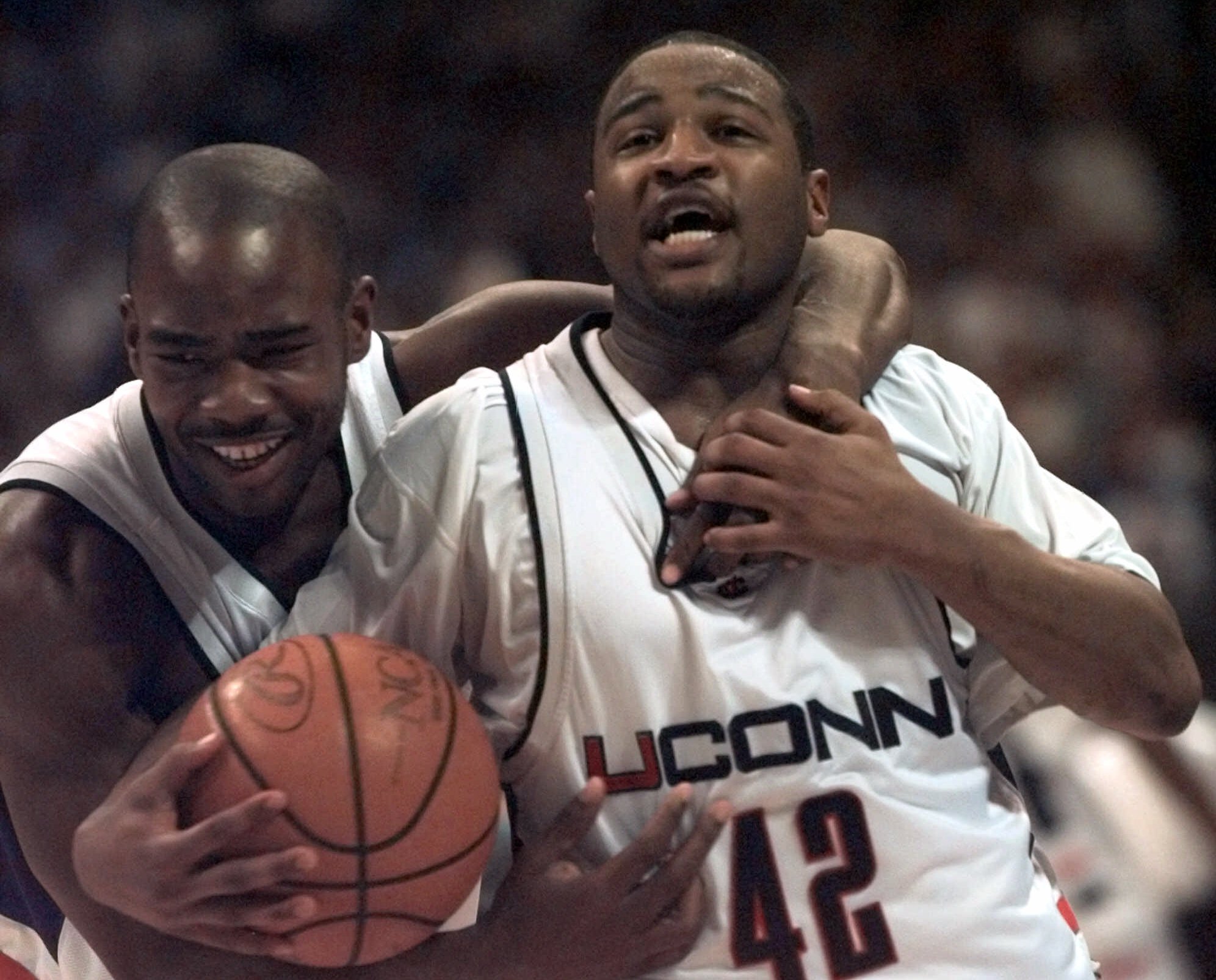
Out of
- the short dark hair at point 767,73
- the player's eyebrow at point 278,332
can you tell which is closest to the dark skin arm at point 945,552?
the short dark hair at point 767,73

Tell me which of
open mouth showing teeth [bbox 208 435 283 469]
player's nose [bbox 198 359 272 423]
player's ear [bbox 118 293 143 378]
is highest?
player's ear [bbox 118 293 143 378]

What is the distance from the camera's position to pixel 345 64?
3703 millimetres

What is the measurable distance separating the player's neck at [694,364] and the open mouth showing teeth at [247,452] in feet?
1.37

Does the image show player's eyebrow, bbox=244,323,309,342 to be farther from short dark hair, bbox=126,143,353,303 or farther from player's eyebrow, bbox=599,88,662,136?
player's eyebrow, bbox=599,88,662,136

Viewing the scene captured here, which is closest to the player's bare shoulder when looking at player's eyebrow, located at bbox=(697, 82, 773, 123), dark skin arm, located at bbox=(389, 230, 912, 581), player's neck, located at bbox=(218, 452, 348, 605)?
player's neck, located at bbox=(218, 452, 348, 605)

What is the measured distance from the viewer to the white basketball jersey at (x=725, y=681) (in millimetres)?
1571

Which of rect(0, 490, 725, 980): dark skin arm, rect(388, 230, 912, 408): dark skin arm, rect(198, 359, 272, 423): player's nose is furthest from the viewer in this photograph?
rect(388, 230, 912, 408): dark skin arm

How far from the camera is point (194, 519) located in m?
1.85

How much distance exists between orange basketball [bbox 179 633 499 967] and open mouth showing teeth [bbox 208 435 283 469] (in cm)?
31

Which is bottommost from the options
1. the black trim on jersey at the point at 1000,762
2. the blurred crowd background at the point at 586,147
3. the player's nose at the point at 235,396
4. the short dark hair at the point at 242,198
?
the black trim on jersey at the point at 1000,762

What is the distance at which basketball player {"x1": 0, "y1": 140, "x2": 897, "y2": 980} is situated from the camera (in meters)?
1.62

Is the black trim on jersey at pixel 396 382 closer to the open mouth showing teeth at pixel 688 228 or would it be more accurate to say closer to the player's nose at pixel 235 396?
the player's nose at pixel 235 396

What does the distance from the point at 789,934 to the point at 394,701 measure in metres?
0.50

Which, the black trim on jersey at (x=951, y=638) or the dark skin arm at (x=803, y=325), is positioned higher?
the dark skin arm at (x=803, y=325)
